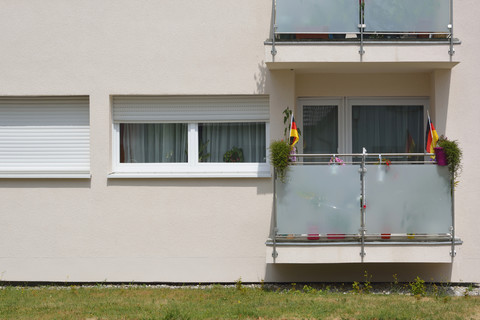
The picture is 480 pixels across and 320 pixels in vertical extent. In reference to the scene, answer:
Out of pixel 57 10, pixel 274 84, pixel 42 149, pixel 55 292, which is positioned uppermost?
pixel 57 10

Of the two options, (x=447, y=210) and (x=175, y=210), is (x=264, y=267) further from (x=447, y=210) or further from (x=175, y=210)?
(x=447, y=210)

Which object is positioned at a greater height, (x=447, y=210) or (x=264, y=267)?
(x=447, y=210)

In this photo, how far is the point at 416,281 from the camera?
37.0ft

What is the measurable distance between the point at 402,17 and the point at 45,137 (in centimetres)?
607

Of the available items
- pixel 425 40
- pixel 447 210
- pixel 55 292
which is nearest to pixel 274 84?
pixel 425 40

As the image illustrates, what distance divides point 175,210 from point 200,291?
4.62 feet

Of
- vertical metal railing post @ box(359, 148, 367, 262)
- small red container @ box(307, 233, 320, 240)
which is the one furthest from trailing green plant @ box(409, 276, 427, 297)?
small red container @ box(307, 233, 320, 240)

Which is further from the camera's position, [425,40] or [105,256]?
[105,256]

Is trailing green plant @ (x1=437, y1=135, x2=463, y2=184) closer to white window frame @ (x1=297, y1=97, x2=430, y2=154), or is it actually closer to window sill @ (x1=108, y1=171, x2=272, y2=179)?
white window frame @ (x1=297, y1=97, x2=430, y2=154)

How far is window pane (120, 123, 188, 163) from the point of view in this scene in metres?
11.9

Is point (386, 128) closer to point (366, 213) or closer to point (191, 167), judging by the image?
point (366, 213)

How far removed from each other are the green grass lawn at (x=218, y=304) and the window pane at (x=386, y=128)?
271 centimetres

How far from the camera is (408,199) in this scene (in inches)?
412

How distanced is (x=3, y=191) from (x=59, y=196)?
0.94m
